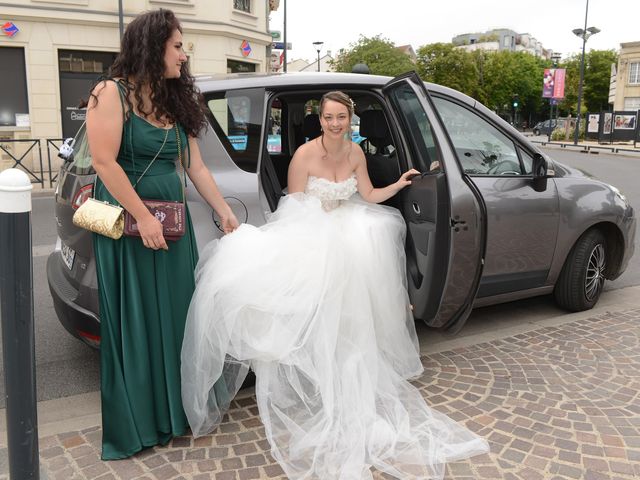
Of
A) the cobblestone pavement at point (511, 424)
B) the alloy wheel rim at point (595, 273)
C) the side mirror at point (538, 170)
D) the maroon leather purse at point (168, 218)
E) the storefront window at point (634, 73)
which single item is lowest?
the cobblestone pavement at point (511, 424)

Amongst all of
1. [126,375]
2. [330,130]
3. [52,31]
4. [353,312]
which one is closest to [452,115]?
[330,130]

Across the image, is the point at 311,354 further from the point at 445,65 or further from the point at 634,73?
the point at 634,73

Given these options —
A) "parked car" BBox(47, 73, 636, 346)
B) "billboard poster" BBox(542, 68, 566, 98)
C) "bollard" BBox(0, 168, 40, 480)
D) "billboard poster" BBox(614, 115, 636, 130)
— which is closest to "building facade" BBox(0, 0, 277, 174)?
"parked car" BBox(47, 73, 636, 346)

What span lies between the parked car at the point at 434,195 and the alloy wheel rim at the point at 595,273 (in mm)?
13

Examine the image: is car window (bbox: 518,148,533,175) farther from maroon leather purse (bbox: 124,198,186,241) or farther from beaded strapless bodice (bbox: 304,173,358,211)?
maroon leather purse (bbox: 124,198,186,241)

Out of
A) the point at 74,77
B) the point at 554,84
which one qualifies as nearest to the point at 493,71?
the point at 554,84

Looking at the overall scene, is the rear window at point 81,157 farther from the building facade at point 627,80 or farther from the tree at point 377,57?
the building facade at point 627,80

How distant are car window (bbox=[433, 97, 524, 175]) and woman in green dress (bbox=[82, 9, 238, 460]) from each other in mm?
1814

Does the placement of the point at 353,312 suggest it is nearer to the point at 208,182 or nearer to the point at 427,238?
the point at 427,238

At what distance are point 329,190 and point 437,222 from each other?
0.67 metres

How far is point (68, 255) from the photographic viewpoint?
3.25 metres

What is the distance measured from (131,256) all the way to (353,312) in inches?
45.0

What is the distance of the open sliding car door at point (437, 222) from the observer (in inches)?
129

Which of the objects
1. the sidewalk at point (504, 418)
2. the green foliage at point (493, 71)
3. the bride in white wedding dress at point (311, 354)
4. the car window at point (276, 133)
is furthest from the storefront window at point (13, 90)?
the green foliage at point (493, 71)
